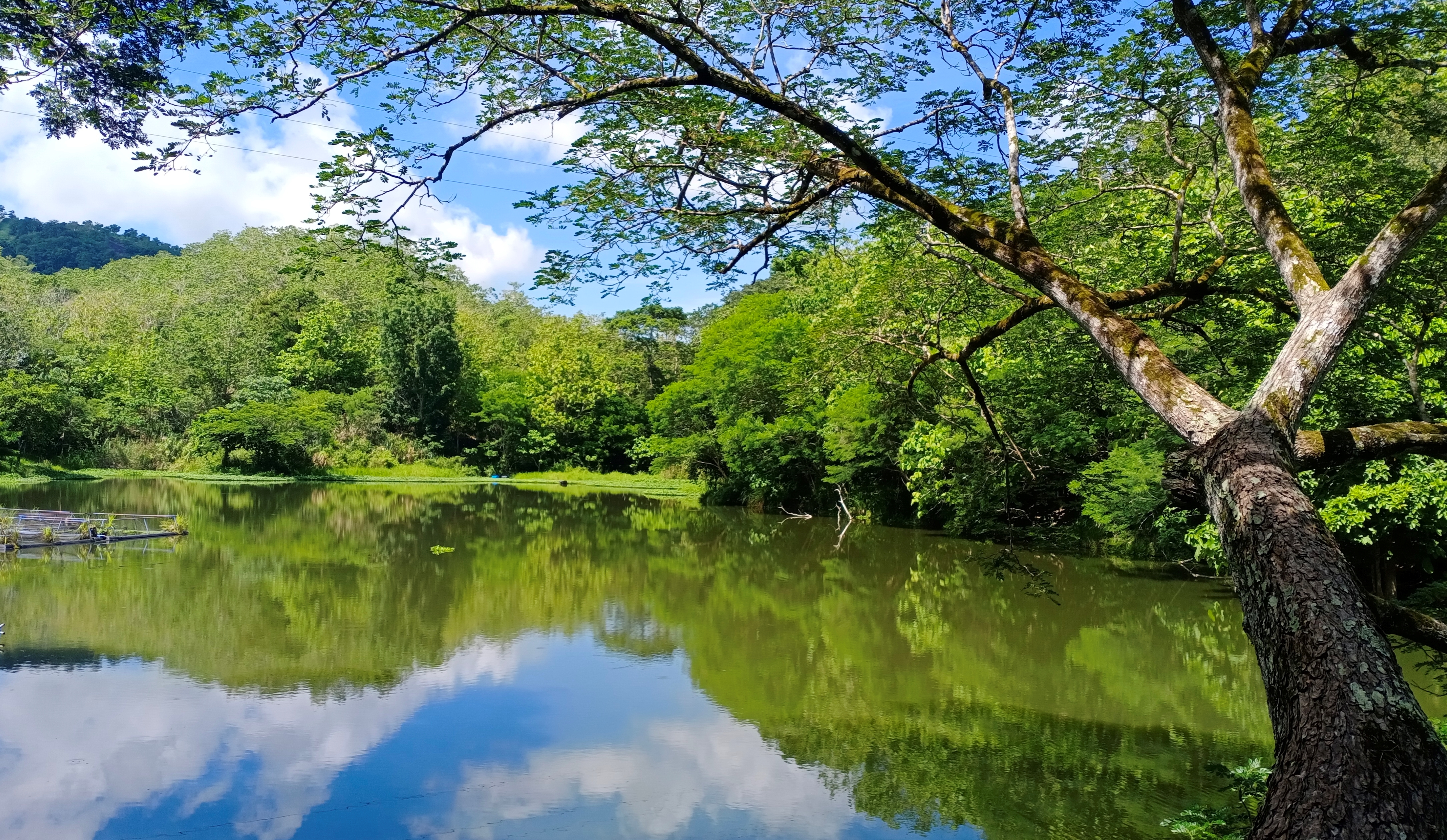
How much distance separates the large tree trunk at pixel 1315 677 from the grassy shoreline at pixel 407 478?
26.0m

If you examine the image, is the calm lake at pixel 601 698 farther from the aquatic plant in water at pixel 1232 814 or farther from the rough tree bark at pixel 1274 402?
the rough tree bark at pixel 1274 402

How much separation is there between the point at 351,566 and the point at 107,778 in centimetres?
845

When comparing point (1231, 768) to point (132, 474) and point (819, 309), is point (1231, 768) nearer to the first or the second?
point (819, 309)

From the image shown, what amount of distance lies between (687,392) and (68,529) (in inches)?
610

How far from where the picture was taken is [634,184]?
168 inches

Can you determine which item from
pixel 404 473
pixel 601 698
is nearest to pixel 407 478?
pixel 404 473

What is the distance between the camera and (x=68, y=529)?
15117 millimetres

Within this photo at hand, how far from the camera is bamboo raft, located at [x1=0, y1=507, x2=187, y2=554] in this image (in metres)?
14.4

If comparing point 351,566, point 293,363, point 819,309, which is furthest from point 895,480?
point 293,363

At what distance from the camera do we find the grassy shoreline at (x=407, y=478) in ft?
98.1

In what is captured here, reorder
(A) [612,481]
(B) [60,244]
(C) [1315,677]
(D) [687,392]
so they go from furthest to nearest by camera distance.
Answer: (B) [60,244] < (A) [612,481] < (D) [687,392] < (C) [1315,677]

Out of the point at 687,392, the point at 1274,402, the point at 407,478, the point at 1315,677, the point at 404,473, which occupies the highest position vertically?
the point at 687,392

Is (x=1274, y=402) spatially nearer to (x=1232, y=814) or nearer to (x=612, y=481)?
(x=1232, y=814)

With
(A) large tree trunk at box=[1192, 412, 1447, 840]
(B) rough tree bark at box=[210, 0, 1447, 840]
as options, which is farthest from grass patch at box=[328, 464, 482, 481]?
(A) large tree trunk at box=[1192, 412, 1447, 840]
